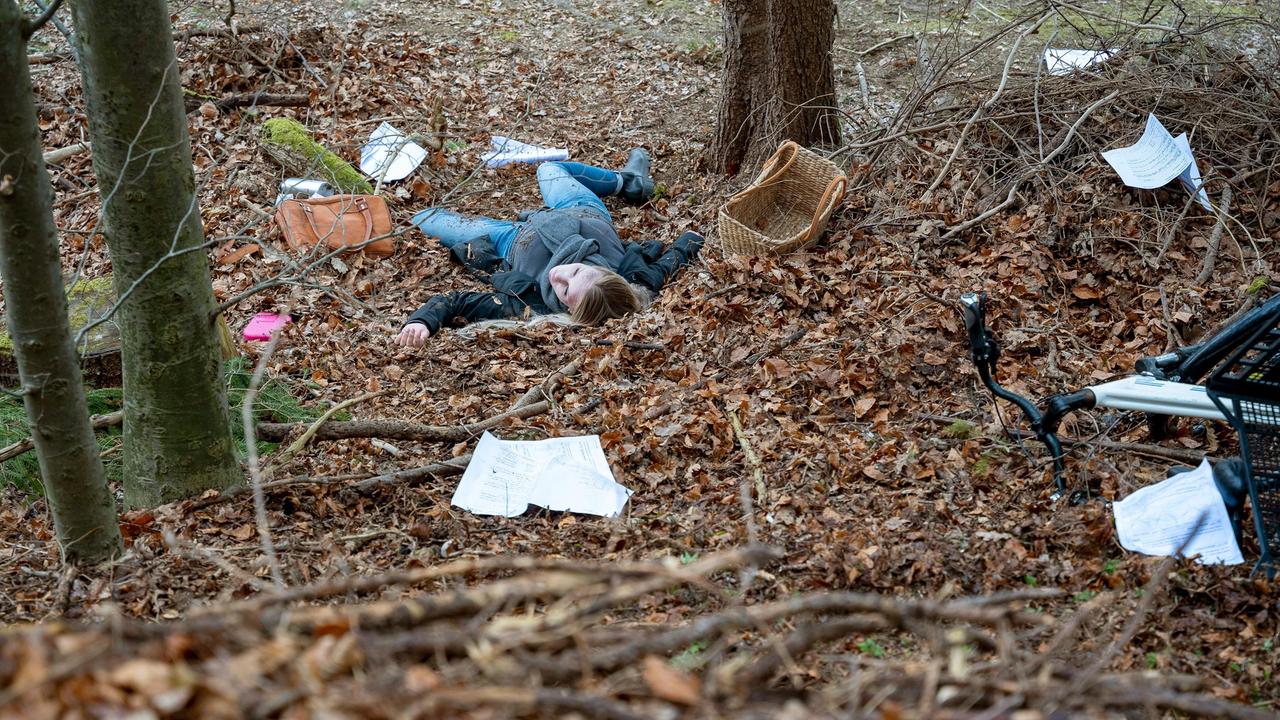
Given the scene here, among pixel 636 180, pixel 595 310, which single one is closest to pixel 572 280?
pixel 595 310

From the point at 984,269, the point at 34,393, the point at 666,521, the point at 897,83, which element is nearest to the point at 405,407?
the point at 666,521

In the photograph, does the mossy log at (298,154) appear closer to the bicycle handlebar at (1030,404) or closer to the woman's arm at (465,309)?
the woman's arm at (465,309)

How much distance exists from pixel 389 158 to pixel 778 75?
106 inches

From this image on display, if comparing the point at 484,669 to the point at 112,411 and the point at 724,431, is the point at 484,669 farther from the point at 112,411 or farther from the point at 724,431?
the point at 112,411

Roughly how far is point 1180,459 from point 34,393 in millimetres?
3844

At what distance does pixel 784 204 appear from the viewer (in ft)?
19.9

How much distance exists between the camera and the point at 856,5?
388 inches

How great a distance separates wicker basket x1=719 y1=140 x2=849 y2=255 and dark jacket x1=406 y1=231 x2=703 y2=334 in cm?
42

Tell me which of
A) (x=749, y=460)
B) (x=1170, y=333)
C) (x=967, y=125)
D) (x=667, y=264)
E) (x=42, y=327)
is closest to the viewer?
(x=42, y=327)

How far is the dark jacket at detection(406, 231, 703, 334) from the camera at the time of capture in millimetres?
5527

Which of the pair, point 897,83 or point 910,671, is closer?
point 910,671

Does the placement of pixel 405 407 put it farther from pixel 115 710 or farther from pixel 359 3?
pixel 359 3

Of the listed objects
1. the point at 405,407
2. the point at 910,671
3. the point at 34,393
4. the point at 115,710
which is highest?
the point at 115,710

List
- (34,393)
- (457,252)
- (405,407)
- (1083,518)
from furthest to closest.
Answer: (457,252) → (405,407) → (1083,518) → (34,393)
